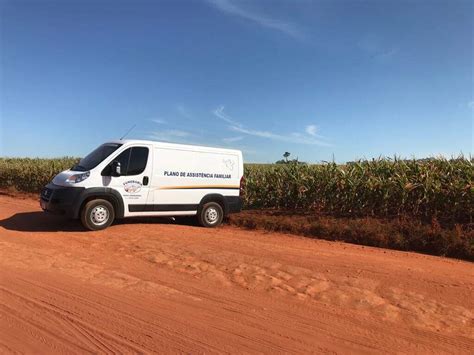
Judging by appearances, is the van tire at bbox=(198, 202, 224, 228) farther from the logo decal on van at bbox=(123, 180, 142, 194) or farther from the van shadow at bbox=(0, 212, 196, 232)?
the logo decal on van at bbox=(123, 180, 142, 194)

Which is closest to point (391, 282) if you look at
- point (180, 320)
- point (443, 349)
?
point (443, 349)

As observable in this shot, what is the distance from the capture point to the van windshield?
10266 millimetres

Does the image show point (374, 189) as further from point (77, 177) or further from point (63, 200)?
point (63, 200)

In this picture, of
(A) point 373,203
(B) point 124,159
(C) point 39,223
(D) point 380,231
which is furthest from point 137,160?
(A) point 373,203

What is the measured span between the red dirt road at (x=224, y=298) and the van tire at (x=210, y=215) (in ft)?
8.02

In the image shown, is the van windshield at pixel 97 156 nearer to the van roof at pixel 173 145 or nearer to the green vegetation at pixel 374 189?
the van roof at pixel 173 145

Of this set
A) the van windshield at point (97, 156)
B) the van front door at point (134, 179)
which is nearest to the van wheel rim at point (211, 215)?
the van front door at point (134, 179)

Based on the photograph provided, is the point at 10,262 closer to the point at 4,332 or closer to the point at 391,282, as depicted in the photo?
the point at 4,332

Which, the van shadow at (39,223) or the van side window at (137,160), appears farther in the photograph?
the van side window at (137,160)

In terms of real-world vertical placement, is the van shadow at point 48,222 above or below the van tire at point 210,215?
below

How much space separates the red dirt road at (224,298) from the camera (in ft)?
14.0

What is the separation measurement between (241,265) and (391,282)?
2379 millimetres

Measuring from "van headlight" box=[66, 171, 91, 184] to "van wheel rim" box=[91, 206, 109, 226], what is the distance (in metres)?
0.75

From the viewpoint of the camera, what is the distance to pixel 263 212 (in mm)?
13820
